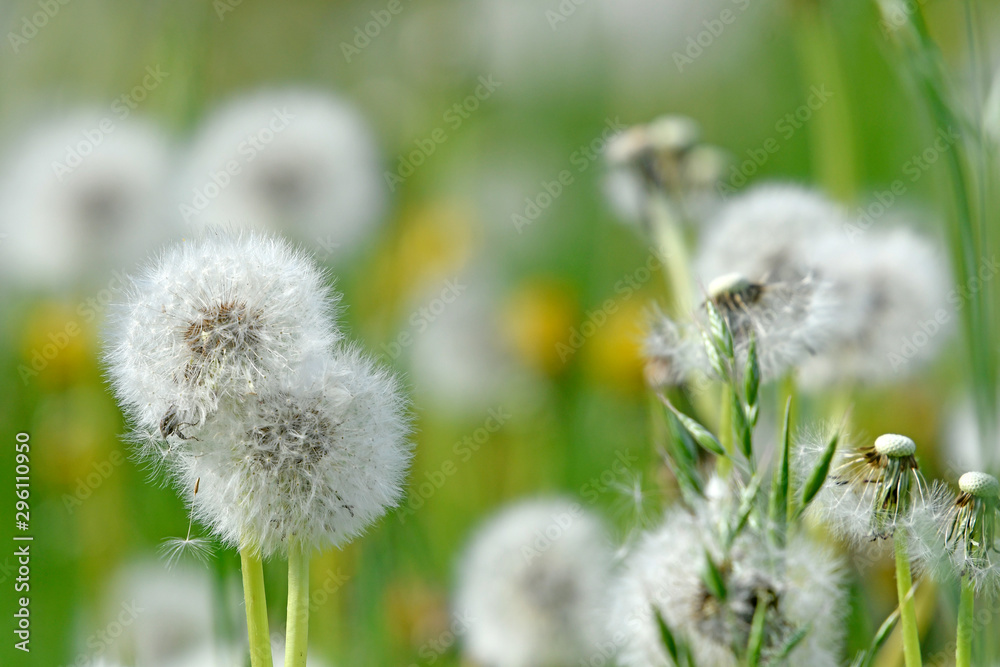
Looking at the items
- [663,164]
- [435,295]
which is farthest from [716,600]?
[435,295]

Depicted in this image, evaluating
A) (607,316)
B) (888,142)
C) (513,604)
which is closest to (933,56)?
(513,604)

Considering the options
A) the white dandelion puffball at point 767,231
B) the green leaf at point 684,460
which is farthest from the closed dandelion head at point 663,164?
the green leaf at point 684,460

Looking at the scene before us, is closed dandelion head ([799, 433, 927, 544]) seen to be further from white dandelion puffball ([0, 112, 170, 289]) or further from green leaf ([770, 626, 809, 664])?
white dandelion puffball ([0, 112, 170, 289])

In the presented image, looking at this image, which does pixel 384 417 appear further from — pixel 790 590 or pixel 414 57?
pixel 414 57

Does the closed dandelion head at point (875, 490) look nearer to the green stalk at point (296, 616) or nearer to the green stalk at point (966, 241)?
the green stalk at point (966, 241)

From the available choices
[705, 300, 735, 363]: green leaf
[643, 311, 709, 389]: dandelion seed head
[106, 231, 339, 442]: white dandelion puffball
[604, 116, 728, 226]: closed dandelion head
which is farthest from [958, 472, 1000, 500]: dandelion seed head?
[604, 116, 728, 226]: closed dandelion head

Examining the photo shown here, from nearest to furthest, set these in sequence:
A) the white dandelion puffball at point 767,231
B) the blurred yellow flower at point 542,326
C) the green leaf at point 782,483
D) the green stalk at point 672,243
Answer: the green leaf at point 782,483 → the white dandelion puffball at point 767,231 → the green stalk at point 672,243 → the blurred yellow flower at point 542,326

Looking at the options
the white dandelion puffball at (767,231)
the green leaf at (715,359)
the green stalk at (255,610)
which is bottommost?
the green stalk at (255,610)
